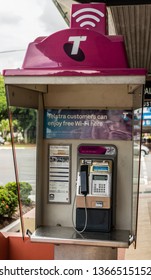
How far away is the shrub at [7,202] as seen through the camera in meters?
6.99

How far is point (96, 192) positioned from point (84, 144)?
43 cm

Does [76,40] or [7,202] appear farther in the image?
[7,202]

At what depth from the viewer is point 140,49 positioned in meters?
8.12

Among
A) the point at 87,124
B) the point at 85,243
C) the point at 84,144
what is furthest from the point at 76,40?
the point at 85,243

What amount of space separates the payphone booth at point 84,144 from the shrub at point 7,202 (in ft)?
10.7

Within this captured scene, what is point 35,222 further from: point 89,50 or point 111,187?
point 89,50

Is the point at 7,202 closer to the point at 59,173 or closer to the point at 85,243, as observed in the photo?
the point at 59,173

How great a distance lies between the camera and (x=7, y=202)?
7.00 m

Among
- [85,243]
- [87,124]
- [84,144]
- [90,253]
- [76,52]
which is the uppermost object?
[76,52]

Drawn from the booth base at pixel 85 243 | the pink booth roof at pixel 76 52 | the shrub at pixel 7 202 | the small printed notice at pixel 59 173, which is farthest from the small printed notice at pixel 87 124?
the shrub at pixel 7 202

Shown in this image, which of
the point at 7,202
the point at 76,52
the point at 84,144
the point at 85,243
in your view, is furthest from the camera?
the point at 7,202

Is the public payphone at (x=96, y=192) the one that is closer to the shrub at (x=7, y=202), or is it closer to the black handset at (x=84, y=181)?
the black handset at (x=84, y=181)

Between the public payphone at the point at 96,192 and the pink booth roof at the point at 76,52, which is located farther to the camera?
the public payphone at the point at 96,192
